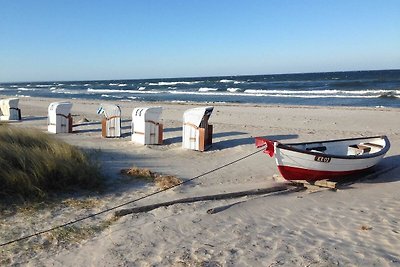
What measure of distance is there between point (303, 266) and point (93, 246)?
97.8 inches

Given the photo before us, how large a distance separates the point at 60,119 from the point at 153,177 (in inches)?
310

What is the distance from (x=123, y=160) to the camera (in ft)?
32.8

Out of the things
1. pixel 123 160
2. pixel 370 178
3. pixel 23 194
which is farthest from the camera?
pixel 123 160

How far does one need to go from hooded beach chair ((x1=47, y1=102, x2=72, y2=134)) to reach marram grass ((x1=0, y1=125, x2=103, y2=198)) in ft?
21.7

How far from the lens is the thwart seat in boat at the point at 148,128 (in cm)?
1245

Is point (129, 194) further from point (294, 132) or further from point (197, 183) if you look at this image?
point (294, 132)

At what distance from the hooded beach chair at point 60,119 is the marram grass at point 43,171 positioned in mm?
6602

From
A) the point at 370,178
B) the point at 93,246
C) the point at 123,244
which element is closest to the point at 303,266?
the point at 123,244

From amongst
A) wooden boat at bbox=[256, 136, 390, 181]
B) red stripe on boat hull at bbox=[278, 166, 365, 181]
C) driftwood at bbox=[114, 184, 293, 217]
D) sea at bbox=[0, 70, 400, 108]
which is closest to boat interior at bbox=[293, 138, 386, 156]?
wooden boat at bbox=[256, 136, 390, 181]

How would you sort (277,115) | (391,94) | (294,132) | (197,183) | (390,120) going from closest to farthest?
(197,183) < (294,132) < (390,120) < (277,115) < (391,94)

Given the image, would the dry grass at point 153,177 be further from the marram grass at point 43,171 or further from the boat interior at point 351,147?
the boat interior at point 351,147

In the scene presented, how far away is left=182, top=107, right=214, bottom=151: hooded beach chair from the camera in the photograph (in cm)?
1167

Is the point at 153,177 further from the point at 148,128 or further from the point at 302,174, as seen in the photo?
the point at 148,128

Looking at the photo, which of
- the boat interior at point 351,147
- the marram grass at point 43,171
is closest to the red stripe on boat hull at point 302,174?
the boat interior at point 351,147
